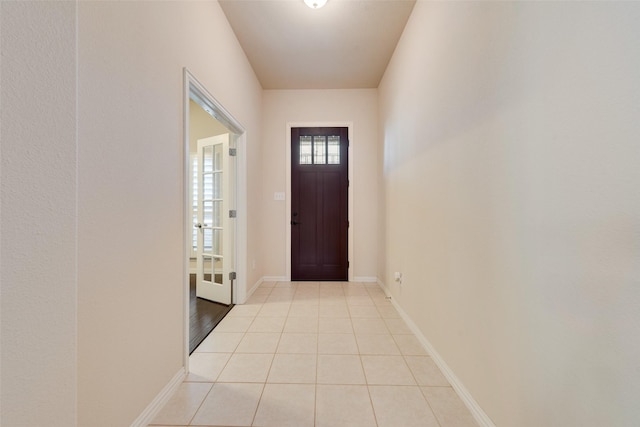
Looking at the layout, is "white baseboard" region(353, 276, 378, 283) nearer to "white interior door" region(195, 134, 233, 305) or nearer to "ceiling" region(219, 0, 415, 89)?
"white interior door" region(195, 134, 233, 305)

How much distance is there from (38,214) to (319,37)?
288 cm

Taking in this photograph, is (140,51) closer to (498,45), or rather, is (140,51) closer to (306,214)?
(498,45)

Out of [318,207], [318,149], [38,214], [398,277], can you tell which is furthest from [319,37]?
[38,214]

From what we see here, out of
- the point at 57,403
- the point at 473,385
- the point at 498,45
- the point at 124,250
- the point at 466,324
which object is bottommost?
the point at 473,385

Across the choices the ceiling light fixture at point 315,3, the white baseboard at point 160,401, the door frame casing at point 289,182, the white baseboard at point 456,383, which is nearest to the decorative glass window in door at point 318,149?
the door frame casing at point 289,182

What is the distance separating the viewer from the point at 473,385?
1390mm

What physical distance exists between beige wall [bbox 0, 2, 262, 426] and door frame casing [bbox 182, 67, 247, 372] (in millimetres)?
50

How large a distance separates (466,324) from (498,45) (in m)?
1.39

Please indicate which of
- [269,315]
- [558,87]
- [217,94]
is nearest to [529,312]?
[558,87]

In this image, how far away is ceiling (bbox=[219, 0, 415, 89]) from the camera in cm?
237

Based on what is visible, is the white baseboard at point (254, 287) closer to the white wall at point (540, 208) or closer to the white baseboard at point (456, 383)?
the white baseboard at point (456, 383)

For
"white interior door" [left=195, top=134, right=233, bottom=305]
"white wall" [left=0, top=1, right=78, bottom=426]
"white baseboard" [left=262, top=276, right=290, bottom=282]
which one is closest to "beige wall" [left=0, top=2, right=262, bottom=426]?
"white wall" [left=0, top=1, right=78, bottom=426]

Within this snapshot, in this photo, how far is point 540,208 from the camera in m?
0.97

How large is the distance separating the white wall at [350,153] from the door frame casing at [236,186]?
2.81 ft
